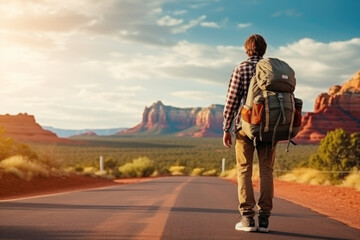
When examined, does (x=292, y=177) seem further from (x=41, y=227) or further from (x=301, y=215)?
(x=41, y=227)

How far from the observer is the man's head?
16.7ft

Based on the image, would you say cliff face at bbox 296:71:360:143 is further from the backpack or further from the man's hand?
the backpack

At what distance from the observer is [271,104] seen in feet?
14.8

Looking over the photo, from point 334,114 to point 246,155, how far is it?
12689cm

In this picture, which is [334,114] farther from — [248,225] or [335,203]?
[248,225]

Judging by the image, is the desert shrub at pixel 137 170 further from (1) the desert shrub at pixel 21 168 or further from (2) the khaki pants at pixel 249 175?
(2) the khaki pants at pixel 249 175

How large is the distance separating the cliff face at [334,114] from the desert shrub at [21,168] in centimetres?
10432

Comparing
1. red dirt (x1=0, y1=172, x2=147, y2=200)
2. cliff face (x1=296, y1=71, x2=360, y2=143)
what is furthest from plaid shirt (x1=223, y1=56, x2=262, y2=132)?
cliff face (x1=296, y1=71, x2=360, y2=143)

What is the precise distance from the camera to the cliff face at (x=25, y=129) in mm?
137375

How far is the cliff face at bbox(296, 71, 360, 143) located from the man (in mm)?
114970

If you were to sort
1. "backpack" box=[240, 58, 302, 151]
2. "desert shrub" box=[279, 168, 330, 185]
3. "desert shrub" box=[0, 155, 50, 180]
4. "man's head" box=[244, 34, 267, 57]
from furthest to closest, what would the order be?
1. "desert shrub" box=[279, 168, 330, 185]
2. "desert shrub" box=[0, 155, 50, 180]
3. "man's head" box=[244, 34, 267, 57]
4. "backpack" box=[240, 58, 302, 151]

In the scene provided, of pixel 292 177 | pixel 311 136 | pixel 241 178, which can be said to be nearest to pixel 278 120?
pixel 241 178

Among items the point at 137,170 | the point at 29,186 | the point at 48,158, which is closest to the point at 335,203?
the point at 29,186

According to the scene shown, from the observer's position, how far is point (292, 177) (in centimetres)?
2595
